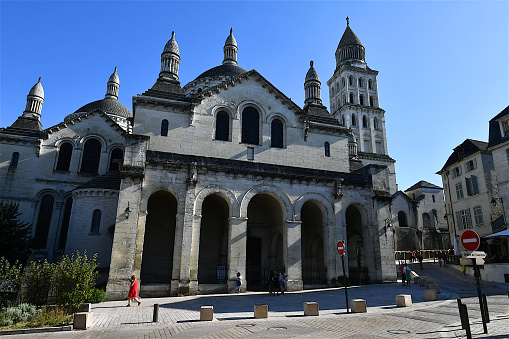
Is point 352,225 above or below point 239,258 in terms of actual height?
above

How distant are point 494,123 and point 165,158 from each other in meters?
29.4

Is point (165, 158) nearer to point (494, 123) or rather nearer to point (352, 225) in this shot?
point (352, 225)

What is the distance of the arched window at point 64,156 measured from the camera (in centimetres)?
3056

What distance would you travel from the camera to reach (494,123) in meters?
30.7

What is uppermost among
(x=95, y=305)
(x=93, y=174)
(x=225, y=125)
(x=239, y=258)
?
(x=225, y=125)

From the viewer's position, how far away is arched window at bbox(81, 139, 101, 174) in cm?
3111

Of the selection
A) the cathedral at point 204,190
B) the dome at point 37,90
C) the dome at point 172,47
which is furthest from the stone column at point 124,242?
the dome at point 37,90

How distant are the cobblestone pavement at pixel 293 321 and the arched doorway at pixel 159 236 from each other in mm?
6578

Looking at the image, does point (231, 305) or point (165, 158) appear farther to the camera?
point (165, 158)

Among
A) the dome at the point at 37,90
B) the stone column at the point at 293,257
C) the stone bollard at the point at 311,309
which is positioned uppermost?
the dome at the point at 37,90

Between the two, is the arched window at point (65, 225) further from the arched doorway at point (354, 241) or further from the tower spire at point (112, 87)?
the arched doorway at point (354, 241)

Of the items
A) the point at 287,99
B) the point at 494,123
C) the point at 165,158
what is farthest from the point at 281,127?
the point at 494,123

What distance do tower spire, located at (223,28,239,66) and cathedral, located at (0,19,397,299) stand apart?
33.5 ft

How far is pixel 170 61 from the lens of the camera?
29.4 metres
